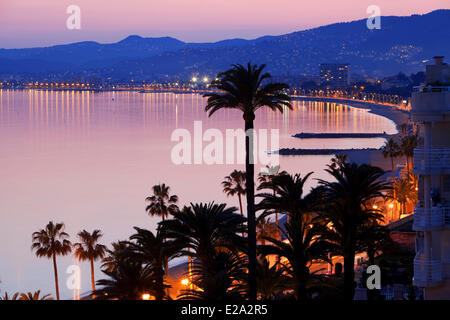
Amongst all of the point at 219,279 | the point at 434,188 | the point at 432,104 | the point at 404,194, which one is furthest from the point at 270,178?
the point at 432,104

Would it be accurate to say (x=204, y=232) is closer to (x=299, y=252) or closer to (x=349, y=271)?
(x=299, y=252)

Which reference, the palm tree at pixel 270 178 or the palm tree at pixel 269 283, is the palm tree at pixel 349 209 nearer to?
the palm tree at pixel 269 283

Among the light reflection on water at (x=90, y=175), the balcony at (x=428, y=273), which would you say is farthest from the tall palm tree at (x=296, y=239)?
the light reflection on water at (x=90, y=175)

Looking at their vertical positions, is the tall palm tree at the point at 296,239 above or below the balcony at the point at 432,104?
below

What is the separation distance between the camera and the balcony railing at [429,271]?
1245cm

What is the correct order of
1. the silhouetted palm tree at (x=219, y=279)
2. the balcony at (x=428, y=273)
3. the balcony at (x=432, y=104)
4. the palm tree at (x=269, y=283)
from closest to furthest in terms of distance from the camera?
the balcony at (x=432, y=104) < the balcony at (x=428, y=273) < the silhouetted palm tree at (x=219, y=279) < the palm tree at (x=269, y=283)

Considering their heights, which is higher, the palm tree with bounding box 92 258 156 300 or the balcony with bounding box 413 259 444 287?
the balcony with bounding box 413 259 444 287

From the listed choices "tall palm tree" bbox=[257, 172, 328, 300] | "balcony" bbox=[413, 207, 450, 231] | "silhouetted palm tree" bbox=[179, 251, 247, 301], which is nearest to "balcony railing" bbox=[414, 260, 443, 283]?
"balcony" bbox=[413, 207, 450, 231]

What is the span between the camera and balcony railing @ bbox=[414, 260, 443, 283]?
12453 millimetres

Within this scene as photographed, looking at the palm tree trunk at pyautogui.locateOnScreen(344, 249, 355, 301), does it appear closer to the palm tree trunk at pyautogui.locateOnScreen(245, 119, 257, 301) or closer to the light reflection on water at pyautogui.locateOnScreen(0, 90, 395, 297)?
the palm tree trunk at pyautogui.locateOnScreen(245, 119, 257, 301)

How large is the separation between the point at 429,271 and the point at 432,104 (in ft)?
10.1

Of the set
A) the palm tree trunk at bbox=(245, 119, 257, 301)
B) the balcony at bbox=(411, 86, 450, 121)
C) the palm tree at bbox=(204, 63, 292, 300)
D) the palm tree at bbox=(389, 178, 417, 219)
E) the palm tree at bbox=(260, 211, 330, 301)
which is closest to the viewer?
the balcony at bbox=(411, 86, 450, 121)
